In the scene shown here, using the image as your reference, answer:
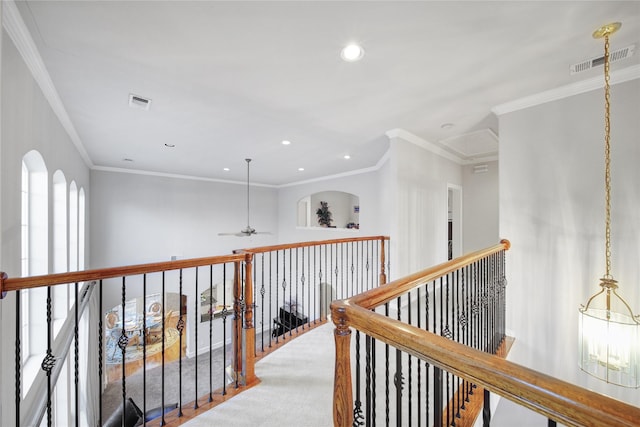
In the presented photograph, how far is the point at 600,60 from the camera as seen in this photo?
2180 mm

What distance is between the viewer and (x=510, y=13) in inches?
65.9

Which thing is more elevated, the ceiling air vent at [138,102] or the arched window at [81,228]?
the ceiling air vent at [138,102]

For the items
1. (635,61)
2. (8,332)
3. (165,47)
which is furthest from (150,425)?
(635,61)

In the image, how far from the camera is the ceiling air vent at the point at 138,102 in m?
2.72

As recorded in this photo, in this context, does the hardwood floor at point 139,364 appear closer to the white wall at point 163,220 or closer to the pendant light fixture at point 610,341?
the white wall at point 163,220

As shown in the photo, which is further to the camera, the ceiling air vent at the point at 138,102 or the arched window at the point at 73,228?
the arched window at the point at 73,228

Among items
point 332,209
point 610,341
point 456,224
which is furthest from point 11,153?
point 332,209

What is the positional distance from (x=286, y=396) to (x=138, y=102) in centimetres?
321

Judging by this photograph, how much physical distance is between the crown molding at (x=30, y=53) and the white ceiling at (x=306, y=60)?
5 cm

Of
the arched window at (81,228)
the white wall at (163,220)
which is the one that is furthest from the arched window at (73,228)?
the white wall at (163,220)

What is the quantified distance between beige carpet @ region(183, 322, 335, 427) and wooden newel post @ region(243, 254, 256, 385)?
0.36ft

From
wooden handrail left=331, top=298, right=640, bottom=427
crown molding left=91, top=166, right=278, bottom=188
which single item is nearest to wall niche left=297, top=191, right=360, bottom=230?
crown molding left=91, top=166, right=278, bottom=188

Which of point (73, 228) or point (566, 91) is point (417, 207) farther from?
point (73, 228)

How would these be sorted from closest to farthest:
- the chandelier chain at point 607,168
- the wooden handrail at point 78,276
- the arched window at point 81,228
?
the wooden handrail at point 78,276
the chandelier chain at point 607,168
the arched window at point 81,228
